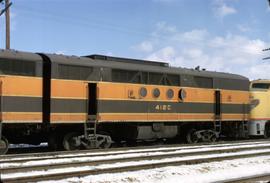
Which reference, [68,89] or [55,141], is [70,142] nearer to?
[55,141]

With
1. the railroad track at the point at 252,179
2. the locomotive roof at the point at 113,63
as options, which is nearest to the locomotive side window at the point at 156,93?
the locomotive roof at the point at 113,63

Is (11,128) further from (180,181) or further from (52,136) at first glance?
(180,181)

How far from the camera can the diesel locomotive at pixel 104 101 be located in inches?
632

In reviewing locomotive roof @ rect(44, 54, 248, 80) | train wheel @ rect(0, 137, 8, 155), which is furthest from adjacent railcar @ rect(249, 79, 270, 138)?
train wheel @ rect(0, 137, 8, 155)

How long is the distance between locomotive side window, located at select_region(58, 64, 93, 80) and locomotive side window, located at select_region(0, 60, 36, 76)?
1.07m

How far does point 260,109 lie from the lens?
2534 cm

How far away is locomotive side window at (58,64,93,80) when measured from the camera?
17.0 m

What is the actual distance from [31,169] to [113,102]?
7399mm

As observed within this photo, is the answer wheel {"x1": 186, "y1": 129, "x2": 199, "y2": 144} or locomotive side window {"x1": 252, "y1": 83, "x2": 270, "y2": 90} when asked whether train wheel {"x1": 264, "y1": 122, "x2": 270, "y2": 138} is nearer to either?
locomotive side window {"x1": 252, "y1": 83, "x2": 270, "y2": 90}

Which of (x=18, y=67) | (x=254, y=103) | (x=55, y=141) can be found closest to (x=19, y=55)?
(x=18, y=67)

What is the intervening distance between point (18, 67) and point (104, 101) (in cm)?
365

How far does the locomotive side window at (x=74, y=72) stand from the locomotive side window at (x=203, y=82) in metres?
6.16

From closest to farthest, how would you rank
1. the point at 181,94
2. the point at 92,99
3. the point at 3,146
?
the point at 3,146 < the point at 92,99 < the point at 181,94

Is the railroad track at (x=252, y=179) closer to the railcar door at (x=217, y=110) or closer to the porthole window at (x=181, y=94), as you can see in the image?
the porthole window at (x=181, y=94)
